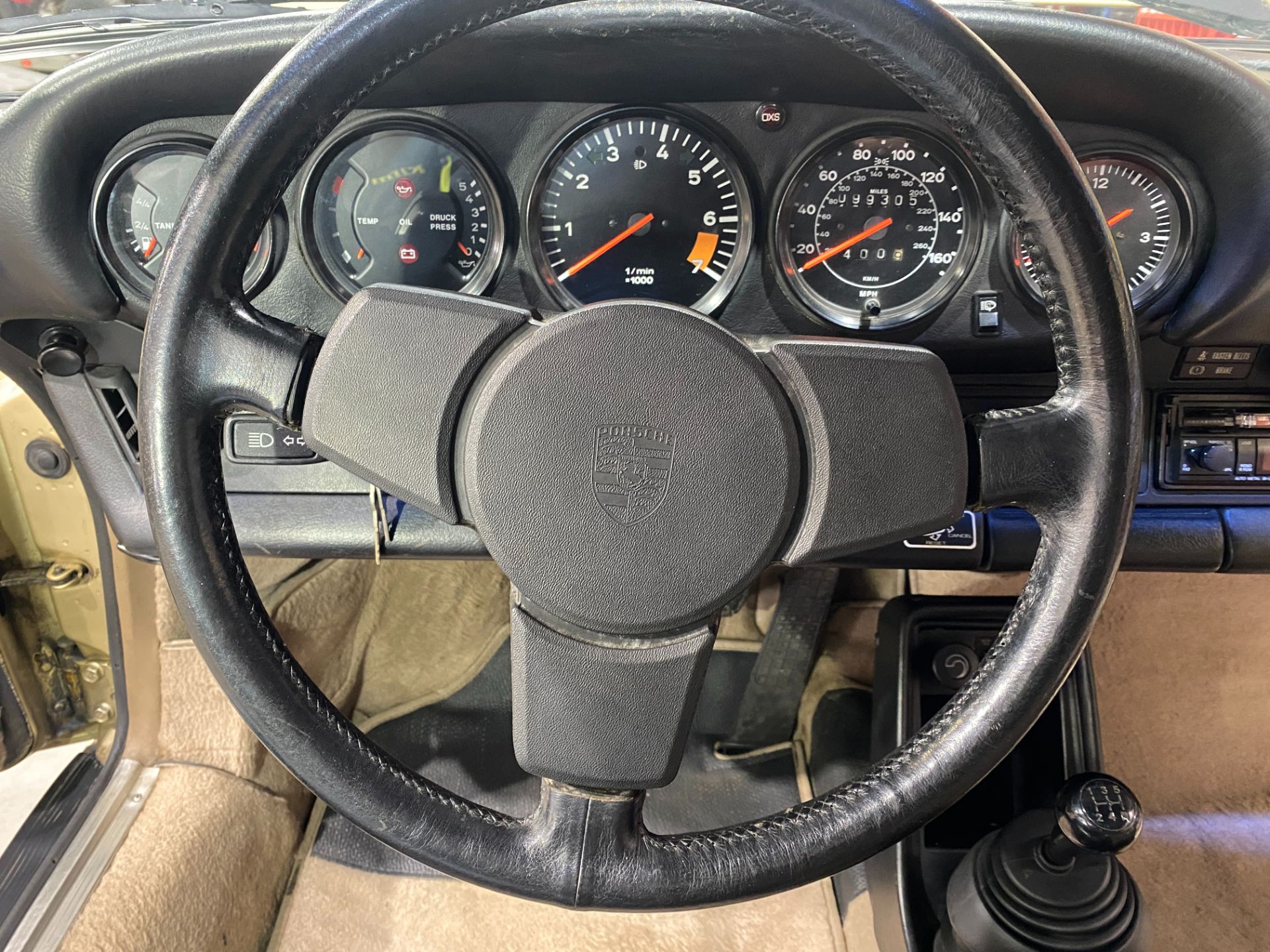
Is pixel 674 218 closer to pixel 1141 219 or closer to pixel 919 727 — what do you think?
pixel 1141 219

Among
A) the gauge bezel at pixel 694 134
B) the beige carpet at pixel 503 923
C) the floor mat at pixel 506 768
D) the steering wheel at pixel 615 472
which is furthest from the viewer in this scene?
the floor mat at pixel 506 768

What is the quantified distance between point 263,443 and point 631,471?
27.6 inches

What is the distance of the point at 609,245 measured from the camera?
1172mm

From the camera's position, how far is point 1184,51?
966 mm

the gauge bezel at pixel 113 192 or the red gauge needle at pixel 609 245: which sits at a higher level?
the gauge bezel at pixel 113 192

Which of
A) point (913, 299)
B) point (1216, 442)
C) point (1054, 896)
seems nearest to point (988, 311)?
point (913, 299)

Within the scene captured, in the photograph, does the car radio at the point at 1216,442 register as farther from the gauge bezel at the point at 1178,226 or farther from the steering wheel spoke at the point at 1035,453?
the steering wheel spoke at the point at 1035,453

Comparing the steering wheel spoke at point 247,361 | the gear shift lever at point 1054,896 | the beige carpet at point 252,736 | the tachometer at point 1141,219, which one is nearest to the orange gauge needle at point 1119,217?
the tachometer at point 1141,219

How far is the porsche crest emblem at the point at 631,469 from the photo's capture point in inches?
27.9

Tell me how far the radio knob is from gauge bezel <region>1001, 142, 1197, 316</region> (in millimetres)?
209

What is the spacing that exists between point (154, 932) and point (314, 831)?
38 cm

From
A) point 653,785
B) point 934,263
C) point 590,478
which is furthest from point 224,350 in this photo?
point 934,263

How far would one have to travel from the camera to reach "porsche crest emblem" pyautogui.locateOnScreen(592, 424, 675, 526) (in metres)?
0.71

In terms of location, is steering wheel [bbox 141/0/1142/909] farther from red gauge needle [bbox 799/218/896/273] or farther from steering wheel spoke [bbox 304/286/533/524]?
red gauge needle [bbox 799/218/896/273]
